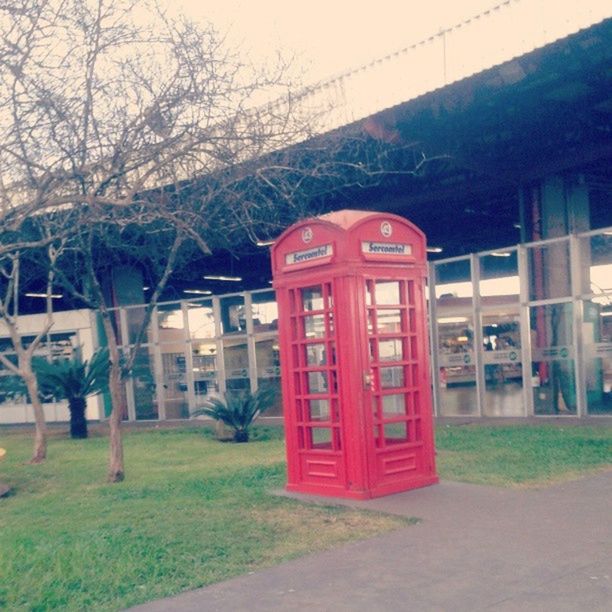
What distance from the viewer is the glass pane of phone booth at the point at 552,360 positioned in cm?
1586

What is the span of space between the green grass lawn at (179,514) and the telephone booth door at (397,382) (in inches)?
34.9

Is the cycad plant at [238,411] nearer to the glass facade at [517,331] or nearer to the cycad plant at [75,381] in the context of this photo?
the cycad plant at [75,381]

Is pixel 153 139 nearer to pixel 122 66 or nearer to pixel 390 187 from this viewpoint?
pixel 122 66

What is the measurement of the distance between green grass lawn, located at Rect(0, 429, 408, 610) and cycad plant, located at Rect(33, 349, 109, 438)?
643 cm

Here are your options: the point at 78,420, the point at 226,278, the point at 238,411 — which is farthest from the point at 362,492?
the point at 226,278

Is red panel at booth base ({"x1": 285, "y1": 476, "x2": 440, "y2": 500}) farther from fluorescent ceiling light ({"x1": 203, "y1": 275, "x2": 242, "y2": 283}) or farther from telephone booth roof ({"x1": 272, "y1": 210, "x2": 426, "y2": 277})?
fluorescent ceiling light ({"x1": 203, "y1": 275, "x2": 242, "y2": 283})

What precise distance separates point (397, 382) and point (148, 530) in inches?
116

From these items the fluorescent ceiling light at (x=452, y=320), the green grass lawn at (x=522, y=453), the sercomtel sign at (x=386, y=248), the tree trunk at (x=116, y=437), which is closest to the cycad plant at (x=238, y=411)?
the green grass lawn at (x=522, y=453)

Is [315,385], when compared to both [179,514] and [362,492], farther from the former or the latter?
[179,514]

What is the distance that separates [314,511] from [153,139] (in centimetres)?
482

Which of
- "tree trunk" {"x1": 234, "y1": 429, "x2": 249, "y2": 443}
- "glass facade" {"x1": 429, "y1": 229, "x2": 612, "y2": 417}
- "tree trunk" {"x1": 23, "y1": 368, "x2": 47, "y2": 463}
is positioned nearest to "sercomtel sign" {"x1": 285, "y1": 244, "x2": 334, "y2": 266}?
"tree trunk" {"x1": 234, "y1": 429, "x2": 249, "y2": 443}

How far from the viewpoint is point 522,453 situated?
10.9m

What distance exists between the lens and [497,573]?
211 inches

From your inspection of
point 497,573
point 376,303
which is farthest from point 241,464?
point 497,573
